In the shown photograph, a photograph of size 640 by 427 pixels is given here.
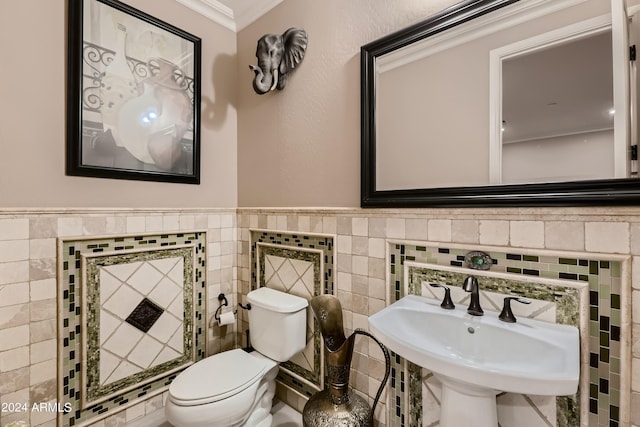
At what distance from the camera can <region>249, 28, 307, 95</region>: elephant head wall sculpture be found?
1633 mm

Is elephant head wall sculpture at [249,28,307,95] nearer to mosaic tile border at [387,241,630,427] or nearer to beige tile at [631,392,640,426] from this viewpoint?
mosaic tile border at [387,241,630,427]

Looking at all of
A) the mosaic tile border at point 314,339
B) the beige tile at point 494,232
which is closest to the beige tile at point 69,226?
the mosaic tile border at point 314,339

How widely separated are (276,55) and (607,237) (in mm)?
1706

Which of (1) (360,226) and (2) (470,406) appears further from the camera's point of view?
(1) (360,226)

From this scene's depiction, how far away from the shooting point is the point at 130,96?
156 centimetres

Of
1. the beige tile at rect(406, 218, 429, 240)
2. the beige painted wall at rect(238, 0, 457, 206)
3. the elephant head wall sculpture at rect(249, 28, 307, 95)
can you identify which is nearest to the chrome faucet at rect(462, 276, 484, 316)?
the beige tile at rect(406, 218, 429, 240)

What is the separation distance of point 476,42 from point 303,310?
1467 mm

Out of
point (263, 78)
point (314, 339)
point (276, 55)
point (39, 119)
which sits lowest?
point (314, 339)

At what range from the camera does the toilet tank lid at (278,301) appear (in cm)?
152

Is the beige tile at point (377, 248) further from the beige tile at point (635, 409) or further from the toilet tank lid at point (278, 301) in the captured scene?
the beige tile at point (635, 409)

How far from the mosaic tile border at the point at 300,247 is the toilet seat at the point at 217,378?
0.99 feet

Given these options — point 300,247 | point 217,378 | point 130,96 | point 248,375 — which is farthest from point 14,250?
point 300,247

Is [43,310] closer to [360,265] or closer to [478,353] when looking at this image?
[360,265]

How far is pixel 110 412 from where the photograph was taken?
149cm
